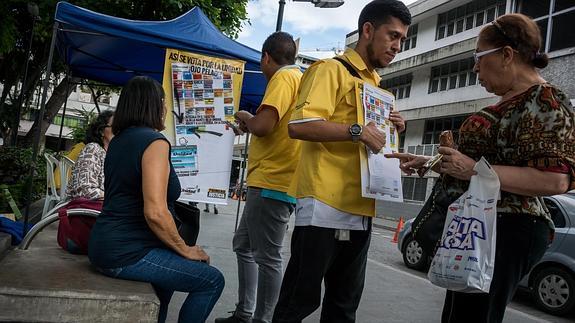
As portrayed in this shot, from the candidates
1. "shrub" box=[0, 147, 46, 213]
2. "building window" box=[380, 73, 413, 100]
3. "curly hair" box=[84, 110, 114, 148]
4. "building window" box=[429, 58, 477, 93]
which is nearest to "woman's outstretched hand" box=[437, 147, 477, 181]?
"curly hair" box=[84, 110, 114, 148]

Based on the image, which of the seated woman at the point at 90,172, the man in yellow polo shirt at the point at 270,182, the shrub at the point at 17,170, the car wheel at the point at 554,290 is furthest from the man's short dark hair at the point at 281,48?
the shrub at the point at 17,170

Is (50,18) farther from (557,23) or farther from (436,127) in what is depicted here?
(436,127)

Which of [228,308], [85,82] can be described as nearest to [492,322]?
[228,308]

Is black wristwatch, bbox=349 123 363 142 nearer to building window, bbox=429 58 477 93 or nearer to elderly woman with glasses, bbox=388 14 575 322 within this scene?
elderly woman with glasses, bbox=388 14 575 322

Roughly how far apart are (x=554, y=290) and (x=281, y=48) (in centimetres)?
492

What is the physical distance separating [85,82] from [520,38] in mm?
7110

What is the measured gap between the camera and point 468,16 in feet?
86.4

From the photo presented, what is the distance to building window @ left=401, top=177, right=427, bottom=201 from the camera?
26.2 m

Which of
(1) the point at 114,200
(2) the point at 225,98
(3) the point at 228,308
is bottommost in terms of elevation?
(3) the point at 228,308

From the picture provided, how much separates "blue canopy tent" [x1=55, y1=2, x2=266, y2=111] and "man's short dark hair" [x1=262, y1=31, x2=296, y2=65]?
1205mm

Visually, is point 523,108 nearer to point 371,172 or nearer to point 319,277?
point 371,172

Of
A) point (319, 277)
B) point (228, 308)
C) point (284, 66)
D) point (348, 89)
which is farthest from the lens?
point (228, 308)

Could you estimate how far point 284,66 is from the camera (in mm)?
3352

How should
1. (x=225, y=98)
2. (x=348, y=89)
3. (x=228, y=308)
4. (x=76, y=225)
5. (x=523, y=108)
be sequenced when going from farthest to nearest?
1. (x=225, y=98)
2. (x=228, y=308)
3. (x=76, y=225)
4. (x=348, y=89)
5. (x=523, y=108)
